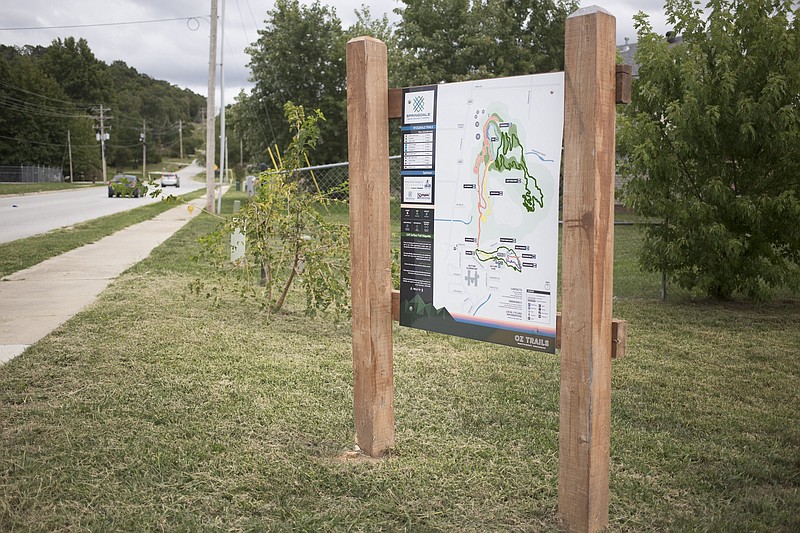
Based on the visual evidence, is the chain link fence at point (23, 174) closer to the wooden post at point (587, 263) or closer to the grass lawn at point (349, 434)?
the grass lawn at point (349, 434)

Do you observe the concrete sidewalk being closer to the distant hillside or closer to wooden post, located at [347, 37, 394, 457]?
wooden post, located at [347, 37, 394, 457]

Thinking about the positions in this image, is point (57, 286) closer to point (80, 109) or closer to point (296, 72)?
point (296, 72)

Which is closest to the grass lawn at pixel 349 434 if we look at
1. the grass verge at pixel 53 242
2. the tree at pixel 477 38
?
the grass verge at pixel 53 242

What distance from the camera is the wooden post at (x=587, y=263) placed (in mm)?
3092

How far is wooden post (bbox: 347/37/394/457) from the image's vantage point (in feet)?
13.4

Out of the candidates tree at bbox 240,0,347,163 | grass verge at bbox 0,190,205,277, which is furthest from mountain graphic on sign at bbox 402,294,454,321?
tree at bbox 240,0,347,163

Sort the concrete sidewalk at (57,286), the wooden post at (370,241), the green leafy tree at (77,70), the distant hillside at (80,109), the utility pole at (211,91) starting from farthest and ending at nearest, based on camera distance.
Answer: the green leafy tree at (77,70) < the distant hillside at (80,109) < the utility pole at (211,91) < the concrete sidewalk at (57,286) < the wooden post at (370,241)

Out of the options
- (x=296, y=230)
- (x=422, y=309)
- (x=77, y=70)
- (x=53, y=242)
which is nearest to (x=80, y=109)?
(x=77, y=70)

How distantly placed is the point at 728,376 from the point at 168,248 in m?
11.4

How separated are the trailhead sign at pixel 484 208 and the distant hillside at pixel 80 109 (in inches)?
2663

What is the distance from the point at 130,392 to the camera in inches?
209

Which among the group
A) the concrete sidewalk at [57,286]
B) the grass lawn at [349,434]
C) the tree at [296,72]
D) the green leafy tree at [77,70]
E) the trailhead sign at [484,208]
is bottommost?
the grass lawn at [349,434]

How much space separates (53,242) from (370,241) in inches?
533

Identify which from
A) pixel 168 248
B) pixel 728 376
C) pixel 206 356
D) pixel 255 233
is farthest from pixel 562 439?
pixel 168 248
